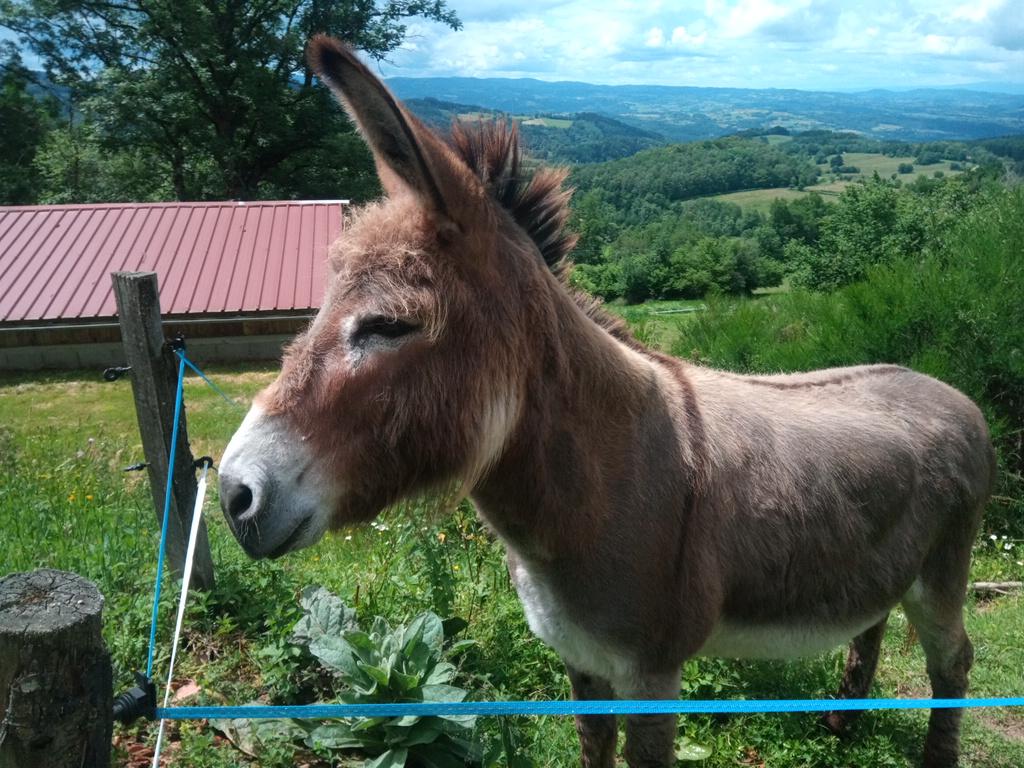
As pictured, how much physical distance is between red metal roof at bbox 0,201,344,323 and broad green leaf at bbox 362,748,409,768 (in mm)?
11354

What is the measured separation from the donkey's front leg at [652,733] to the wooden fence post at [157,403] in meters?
2.42

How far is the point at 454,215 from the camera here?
1.87 meters

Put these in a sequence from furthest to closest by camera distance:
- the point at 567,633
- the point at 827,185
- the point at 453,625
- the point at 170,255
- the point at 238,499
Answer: the point at 827,185 → the point at 170,255 → the point at 453,625 → the point at 567,633 → the point at 238,499

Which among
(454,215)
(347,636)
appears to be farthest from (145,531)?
(454,215)

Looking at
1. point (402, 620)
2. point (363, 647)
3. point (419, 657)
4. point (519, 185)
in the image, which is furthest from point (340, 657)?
point (519, 185)

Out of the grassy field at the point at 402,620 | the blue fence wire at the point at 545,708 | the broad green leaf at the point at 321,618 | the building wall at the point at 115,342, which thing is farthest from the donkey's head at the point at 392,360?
the building wall at the point at 115,342

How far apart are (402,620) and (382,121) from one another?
282 centimetres

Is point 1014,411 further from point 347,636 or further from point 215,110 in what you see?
point 215,110

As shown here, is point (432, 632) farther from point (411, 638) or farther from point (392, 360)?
point (392, 360)

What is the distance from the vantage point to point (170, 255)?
48.6ft

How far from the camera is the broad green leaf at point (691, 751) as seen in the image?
325 centimetres

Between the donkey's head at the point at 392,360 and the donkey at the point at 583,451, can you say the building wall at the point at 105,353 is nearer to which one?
the donkey at the point at 583,451

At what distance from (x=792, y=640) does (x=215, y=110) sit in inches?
1090

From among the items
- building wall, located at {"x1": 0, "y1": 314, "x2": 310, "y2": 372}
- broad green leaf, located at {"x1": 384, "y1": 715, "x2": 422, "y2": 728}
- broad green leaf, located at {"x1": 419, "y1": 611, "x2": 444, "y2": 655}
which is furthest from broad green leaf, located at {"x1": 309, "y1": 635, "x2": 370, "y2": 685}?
building wall, located at {"x1": 0, "y1": 314, "x2": 310, "y2": 372}
